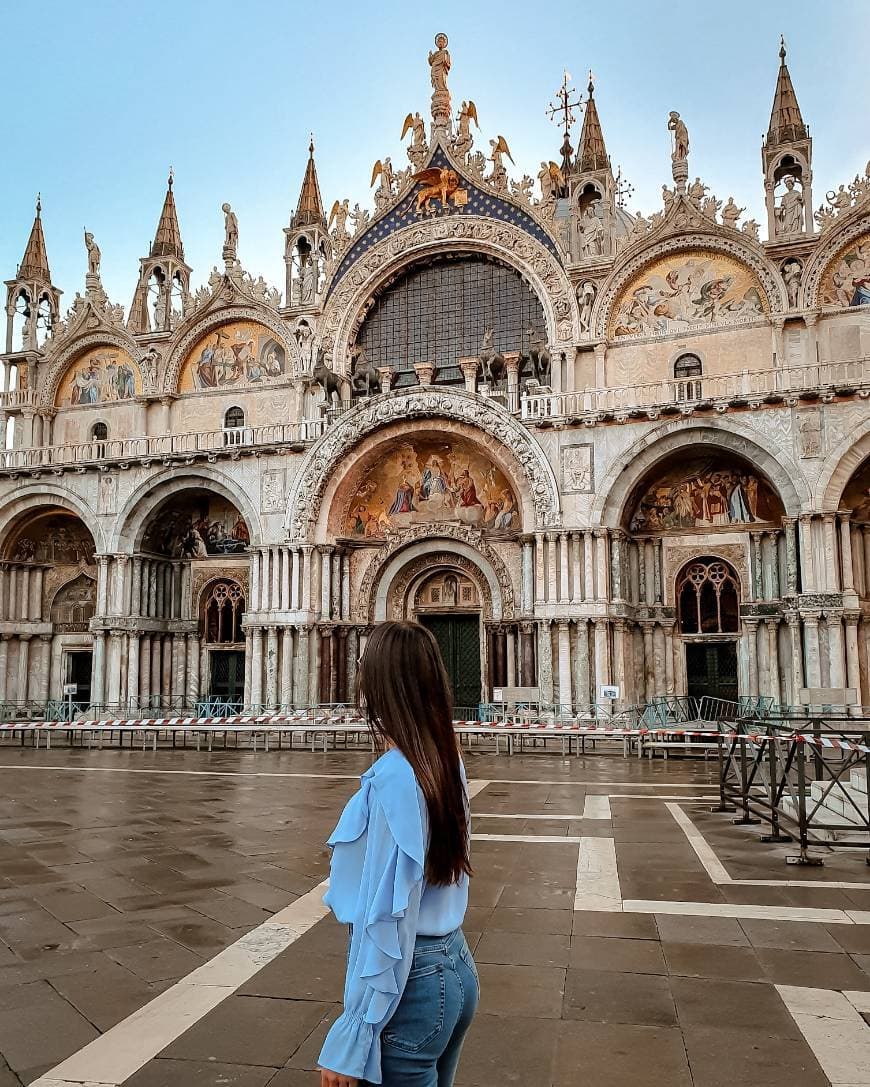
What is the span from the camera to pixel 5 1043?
13.8 feet

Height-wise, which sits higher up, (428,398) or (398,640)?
(428,398)

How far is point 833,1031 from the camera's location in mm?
4344

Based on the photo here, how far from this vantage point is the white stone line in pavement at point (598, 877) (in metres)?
6.73

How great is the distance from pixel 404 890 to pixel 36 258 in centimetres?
3590

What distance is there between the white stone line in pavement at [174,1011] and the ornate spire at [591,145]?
29.2 m

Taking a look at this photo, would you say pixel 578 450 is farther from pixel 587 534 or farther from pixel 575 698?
pixel 575 698

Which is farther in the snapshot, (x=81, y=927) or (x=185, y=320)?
(x=185, y=320)

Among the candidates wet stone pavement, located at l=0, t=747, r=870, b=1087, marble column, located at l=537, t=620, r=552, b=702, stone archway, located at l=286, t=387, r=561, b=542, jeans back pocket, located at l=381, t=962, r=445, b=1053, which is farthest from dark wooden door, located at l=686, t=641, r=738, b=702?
jeans back pocket, located at l=381, t=962, r=445, b=1053

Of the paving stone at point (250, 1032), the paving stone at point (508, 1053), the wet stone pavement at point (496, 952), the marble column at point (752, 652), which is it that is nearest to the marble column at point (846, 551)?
the marble column at point (752, 652)

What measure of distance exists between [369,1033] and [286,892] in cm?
514

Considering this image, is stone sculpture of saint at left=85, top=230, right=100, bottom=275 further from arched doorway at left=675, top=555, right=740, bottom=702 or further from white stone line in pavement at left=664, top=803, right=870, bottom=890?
white stone line in pavement at left=664, top=803, right=870, bottom=890

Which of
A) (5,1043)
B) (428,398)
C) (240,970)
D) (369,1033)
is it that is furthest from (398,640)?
(428,398)

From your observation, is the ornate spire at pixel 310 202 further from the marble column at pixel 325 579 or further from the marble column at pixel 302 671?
the marble column at pixel 302 671

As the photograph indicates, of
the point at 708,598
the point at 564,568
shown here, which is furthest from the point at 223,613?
the point at 708,598
